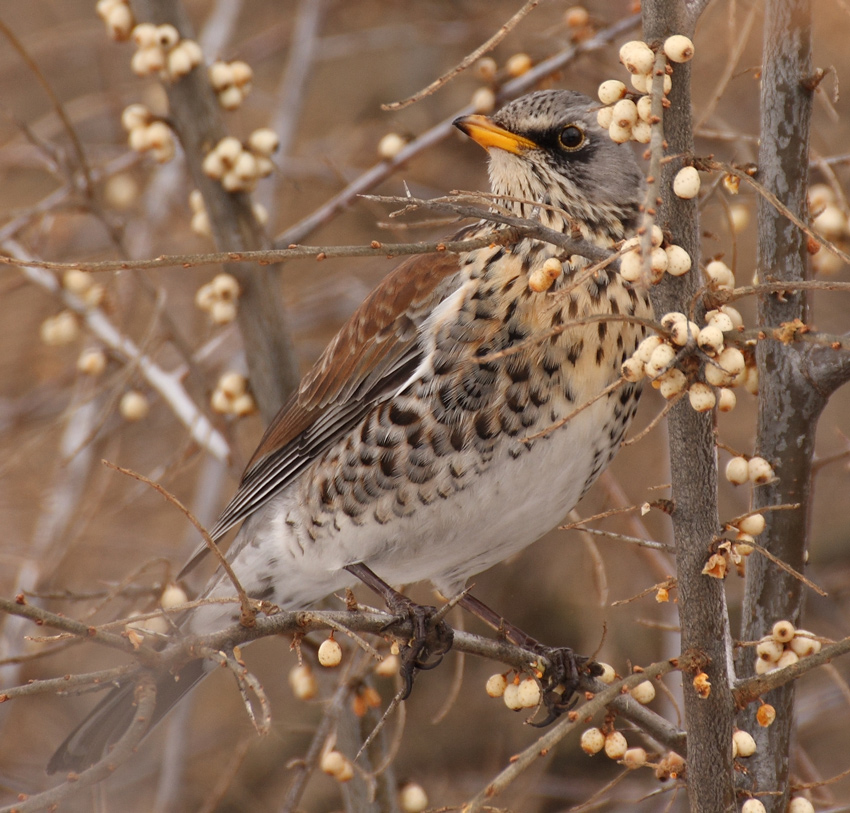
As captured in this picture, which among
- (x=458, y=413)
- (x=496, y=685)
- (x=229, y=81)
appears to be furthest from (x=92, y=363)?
(x=496, y=685)

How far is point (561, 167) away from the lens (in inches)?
121

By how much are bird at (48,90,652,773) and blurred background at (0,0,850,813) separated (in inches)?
12.7

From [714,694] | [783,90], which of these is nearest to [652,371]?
[714,694]

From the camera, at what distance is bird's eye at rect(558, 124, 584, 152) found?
309 centimetres

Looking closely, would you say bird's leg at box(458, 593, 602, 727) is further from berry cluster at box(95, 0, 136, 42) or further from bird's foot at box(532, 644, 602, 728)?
berry cluster at box(95, 0, 136, 42)

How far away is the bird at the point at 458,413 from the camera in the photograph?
2.83m

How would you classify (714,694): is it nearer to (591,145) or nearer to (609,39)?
(591,145)

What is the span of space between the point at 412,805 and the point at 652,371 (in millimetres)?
2083

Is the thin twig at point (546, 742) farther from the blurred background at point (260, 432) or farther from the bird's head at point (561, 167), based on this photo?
the blurred background at point (260, 432)

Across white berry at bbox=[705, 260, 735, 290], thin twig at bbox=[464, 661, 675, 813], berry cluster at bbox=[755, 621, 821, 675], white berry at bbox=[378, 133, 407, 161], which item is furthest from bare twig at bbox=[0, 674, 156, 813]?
white berry at bbox=[378, 133, 407, 161]

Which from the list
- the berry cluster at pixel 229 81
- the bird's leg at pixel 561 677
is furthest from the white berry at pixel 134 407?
the bird's leg at pixel 561 677

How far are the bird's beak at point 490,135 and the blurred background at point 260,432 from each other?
2.51 feet

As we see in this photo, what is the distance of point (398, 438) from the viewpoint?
3.03 m

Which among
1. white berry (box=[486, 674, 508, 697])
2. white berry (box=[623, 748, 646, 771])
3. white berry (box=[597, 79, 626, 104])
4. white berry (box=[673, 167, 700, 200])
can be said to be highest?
white berry (box=[597, 79, 626, 104])
